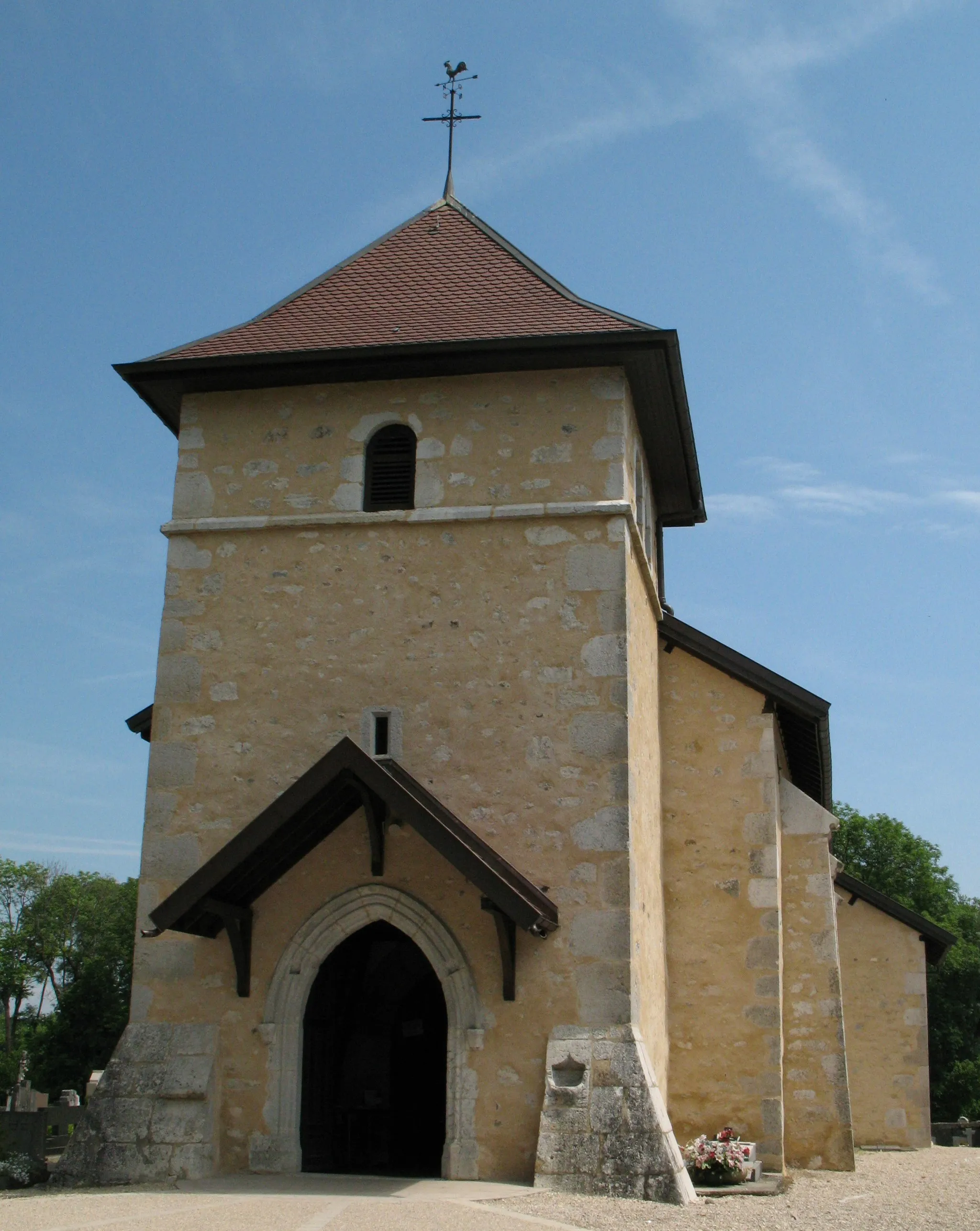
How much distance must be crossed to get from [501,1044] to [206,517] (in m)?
5.41

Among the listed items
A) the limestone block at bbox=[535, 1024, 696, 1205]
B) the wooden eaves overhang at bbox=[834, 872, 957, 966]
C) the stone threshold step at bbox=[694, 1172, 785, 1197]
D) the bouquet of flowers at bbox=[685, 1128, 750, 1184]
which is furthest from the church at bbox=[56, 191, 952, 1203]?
the wooden eaves overhang at bbox=[834, 872, 957, 966]

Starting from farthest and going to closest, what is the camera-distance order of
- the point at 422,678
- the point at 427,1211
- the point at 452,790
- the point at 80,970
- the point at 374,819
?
the point at 80,970 → the point at 422,678 → the point at 452,790 → the point at 374,819 → the point at 427,1211

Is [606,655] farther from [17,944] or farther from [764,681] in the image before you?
[17,944]

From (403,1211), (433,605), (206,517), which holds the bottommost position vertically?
(403,1211)

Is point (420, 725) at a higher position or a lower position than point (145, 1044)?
higher

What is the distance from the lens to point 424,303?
Answer: 13.2 metres

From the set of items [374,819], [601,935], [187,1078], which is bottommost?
[187,1078]

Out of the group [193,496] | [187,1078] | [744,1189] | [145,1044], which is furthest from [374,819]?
[744,1189]

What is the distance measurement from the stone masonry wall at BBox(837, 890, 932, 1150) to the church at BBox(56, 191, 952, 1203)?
559 centimetres

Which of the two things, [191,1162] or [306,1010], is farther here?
[306,1010]

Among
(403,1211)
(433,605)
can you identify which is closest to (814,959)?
(433,605)

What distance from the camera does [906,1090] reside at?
18562mm

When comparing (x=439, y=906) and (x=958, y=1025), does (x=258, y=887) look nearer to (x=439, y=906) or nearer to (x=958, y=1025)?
(x=439, y=906)

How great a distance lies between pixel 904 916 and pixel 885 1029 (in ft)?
5.30
